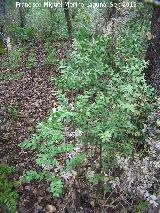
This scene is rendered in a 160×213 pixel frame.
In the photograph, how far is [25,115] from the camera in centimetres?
886

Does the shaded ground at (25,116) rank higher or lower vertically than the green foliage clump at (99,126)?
lower

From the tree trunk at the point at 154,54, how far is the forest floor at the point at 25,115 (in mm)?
2094

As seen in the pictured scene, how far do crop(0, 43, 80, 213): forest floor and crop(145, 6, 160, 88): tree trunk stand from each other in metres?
2.09

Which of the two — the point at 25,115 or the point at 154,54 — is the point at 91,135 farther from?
the point at 25,115

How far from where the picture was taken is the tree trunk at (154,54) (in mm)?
6336

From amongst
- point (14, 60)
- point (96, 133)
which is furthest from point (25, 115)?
point (14, 60)

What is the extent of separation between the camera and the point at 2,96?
1059 centimetres

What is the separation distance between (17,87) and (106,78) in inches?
188

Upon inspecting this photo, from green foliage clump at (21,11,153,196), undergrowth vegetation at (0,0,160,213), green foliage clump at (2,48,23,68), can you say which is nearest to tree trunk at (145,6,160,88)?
undergrowth vegetation at (0,0,160,213)

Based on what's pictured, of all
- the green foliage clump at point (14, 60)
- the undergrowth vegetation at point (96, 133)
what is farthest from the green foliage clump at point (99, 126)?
the green foliage clump at point (14, 60)

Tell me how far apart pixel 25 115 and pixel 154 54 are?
3908 millimetres

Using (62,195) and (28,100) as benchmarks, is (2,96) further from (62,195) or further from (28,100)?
(62,195)

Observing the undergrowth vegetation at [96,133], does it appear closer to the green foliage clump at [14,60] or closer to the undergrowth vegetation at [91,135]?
the undergrowth vegetation at [91,135]

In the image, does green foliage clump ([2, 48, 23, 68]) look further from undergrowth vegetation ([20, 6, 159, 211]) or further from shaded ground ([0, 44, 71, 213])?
undergrowth vegetation ([20, 6, 159, 211])
